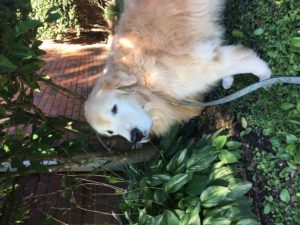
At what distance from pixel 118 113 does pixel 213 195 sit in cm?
98

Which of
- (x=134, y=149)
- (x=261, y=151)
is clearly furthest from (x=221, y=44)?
(x=134, y=149)

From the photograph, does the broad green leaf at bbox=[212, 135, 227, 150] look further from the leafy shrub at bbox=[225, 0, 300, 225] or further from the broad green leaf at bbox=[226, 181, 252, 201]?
the broad green leaf at bbox=[226, 181, 252, 201]

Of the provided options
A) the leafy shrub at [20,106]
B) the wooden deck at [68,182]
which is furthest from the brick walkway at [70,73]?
the leafy shrub at [20,106]

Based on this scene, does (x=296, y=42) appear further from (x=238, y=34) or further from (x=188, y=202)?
(x=188, y=202)

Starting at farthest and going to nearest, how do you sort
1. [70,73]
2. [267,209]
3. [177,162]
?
[70,73] < [177,162] < [267,209]

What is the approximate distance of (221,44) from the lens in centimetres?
323

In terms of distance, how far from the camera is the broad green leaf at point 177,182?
3139 millimetres

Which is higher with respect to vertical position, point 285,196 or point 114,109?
point 114,109

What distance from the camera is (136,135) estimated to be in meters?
3.16

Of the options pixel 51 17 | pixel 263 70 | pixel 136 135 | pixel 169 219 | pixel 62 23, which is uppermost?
pixel 51 17

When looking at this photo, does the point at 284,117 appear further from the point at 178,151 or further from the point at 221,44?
the point at 178,151

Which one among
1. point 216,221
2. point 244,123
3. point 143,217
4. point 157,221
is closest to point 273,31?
point 244,123

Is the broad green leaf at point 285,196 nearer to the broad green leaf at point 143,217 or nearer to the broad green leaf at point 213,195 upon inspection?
the broad green leaf at point 213,195

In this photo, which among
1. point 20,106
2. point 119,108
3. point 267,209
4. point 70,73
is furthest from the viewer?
point 70,73
